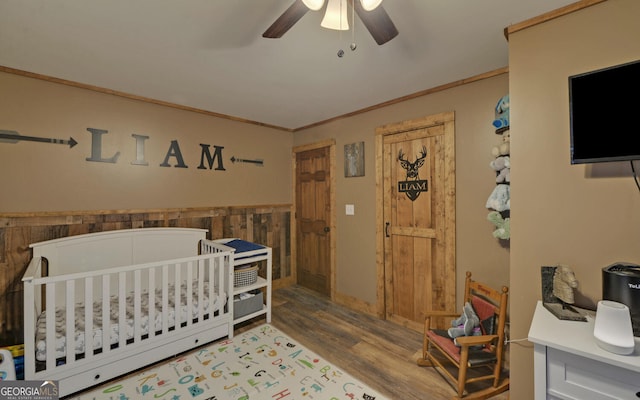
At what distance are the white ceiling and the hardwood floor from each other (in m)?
2.35

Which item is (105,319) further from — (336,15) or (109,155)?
(336,15)

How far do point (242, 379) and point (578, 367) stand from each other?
194cm

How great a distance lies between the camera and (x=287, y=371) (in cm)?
203

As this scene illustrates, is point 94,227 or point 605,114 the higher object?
point 605,114

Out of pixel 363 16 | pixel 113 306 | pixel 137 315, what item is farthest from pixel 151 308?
pixel 363 16

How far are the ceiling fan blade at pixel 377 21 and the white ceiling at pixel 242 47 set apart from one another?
24cm

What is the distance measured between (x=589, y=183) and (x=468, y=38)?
1.10 m

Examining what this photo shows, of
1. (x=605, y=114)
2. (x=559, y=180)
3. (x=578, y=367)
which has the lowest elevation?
(x=578, y=367)

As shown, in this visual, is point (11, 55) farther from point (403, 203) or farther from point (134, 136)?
point (403, 203)

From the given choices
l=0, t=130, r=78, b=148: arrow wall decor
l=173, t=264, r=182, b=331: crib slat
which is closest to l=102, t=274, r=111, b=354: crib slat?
l=173, t=264, r=182, b=331: crib slat

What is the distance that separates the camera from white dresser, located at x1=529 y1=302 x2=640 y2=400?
0.96m

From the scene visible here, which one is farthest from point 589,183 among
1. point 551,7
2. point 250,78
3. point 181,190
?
point 181,190

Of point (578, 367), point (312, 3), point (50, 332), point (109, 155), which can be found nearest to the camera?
point (578, 367)

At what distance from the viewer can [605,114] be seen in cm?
121
